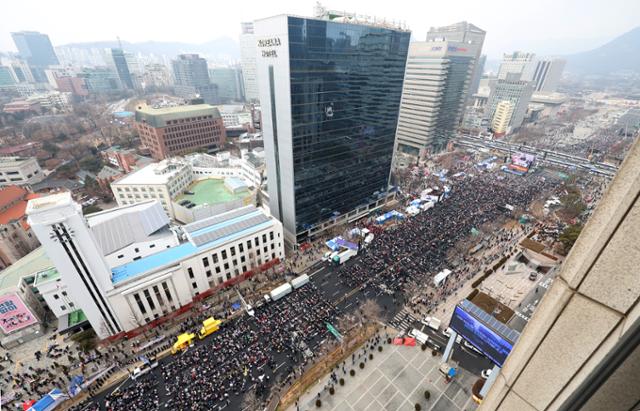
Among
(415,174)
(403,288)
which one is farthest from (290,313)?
(415,174)

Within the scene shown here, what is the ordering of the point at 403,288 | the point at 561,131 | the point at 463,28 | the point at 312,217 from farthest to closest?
the point at 561,131
the point at 463,28
the point at 312,217
the point at 403,288

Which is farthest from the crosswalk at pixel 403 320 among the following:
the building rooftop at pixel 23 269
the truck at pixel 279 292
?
the building rooftop at pixel 23 269

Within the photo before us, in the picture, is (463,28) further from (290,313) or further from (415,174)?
(290,313)

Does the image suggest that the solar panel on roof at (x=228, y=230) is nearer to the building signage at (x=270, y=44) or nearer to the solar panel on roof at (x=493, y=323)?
the building signage at (x=270, y=44)

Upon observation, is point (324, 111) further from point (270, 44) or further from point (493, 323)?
point (493, 323)

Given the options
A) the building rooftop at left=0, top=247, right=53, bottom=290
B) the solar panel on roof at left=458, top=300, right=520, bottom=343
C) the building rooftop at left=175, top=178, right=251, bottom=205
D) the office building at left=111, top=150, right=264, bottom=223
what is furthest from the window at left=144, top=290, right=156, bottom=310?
the solar panel on roof at left=458, top=300, right=520, bottom=343

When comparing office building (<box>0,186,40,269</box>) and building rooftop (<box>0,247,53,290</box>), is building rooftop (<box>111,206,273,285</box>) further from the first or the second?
office building (<box>0,186,40,269</box>)
